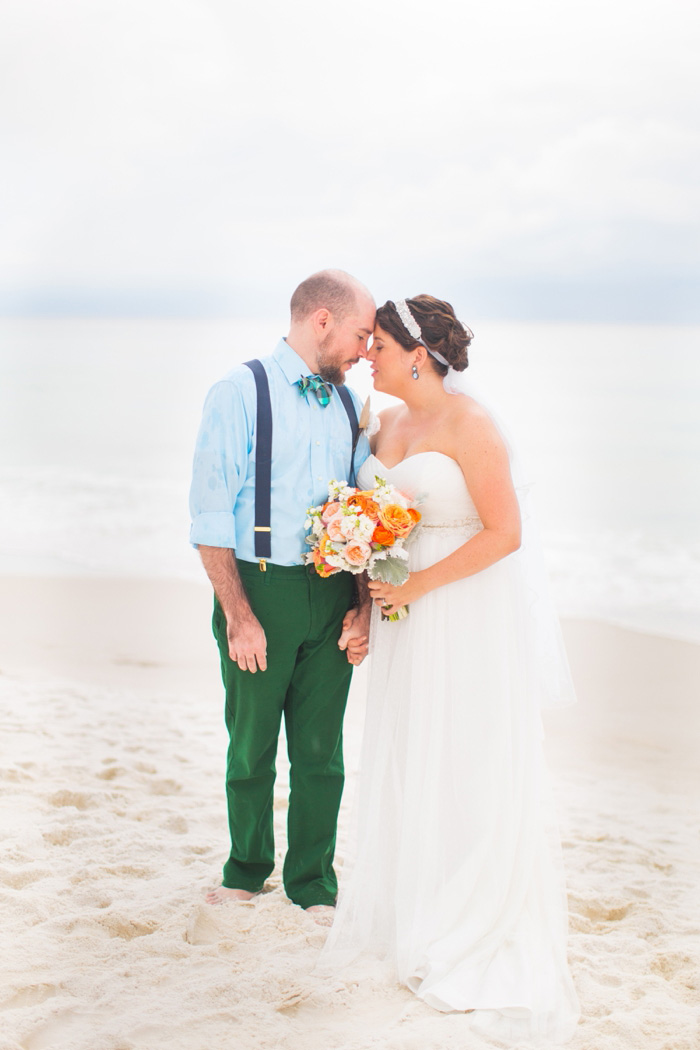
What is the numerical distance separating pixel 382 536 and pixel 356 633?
459 mm

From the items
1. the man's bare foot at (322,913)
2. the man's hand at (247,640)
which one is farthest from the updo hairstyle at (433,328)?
the man's bare foot at (322,913)

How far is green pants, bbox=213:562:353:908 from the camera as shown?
2.61 m

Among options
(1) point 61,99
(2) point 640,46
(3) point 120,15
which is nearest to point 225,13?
(3) point 120,15

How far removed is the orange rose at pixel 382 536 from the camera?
7.69ft

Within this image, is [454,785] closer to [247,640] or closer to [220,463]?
[247,640]

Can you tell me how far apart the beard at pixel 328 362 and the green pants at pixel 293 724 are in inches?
22.9

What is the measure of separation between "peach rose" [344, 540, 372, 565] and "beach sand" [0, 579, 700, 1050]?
1123 millimetres

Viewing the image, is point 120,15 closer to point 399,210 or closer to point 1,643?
point 399,210

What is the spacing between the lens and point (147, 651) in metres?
6.51

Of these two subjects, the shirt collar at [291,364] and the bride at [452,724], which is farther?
the shirt collar at [291,364]

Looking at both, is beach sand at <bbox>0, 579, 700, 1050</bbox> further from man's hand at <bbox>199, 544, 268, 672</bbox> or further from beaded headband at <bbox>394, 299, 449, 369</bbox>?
beaded headband at <bbox>394, 299, 449, 369</bbox>

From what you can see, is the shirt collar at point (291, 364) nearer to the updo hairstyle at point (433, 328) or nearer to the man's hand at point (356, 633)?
the updo hairstyle at point (433, 328)

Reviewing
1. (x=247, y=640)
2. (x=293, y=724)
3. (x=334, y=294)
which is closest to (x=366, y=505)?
(x=247, y=640)

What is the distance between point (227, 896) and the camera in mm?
2842
